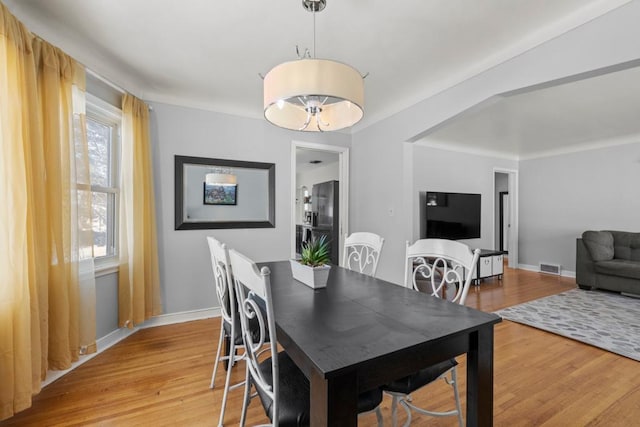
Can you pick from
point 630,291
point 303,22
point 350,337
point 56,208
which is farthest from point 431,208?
point 56,208

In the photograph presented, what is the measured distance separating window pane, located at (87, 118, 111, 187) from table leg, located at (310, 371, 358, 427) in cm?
261

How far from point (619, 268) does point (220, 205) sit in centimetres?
536

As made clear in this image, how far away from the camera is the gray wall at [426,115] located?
1642mm

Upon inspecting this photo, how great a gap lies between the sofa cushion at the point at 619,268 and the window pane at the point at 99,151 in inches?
247

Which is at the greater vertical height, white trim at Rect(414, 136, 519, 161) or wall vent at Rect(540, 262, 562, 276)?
white trim at Rect(414, 136, 519, 161)

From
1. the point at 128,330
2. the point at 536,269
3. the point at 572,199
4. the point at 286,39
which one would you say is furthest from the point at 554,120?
the point at 128,330

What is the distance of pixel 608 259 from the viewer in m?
4.37

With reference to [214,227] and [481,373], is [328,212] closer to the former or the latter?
[214,227]

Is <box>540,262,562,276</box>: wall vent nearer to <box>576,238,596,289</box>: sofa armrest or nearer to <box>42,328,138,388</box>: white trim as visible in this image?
<box>576,238,596,289</box>: sofa armrest

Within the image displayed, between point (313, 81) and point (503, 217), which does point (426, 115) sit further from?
point (503, 217)

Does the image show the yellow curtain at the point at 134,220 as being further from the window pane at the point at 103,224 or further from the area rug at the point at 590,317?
the area rug at the point at 590,317

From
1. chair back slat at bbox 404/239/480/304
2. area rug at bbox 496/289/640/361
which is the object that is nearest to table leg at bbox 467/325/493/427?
chair back slat at bbox 404/239/480/304

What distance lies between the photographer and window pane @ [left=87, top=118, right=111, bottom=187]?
2.48 metres

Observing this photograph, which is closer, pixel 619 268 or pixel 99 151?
pixel 99 151
